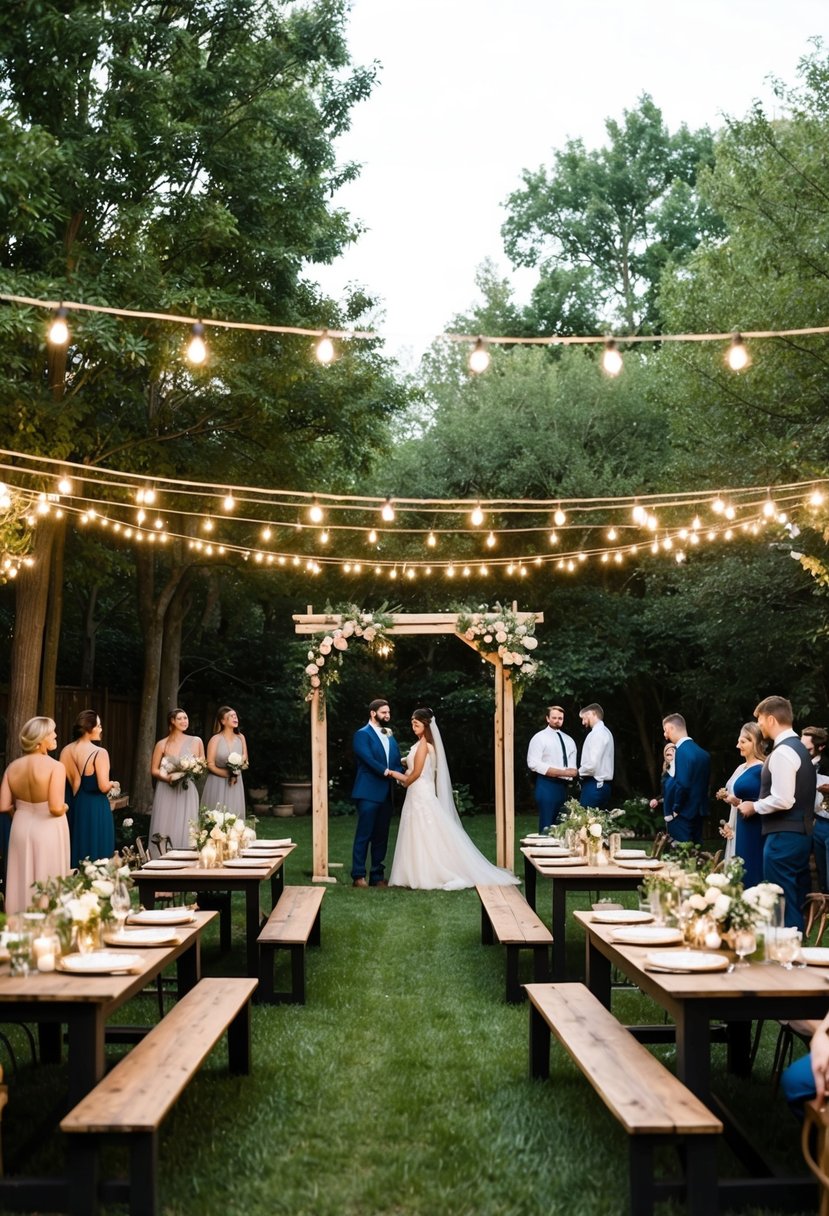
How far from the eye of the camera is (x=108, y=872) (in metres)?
5.29

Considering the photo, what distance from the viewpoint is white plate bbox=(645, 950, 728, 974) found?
451cm

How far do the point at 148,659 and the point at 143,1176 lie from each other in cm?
1365

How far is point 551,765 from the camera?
39.5 feet

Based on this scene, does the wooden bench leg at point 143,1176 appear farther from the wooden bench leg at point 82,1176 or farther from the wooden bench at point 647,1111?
the wooden bench at point 647,1111

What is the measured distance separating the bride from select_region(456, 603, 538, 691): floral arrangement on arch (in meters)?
1.16

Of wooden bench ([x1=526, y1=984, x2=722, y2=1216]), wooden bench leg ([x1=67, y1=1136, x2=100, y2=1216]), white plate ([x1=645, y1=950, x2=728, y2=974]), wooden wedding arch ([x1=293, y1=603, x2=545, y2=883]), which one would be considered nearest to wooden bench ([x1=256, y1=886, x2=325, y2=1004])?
wooden bench ([x1=526, y1=984, x2=722, y2=1216])

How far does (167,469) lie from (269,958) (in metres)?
8.53

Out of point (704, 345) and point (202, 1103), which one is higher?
point (704, 345)

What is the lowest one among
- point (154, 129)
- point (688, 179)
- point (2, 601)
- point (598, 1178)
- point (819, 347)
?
point (598, 1178)

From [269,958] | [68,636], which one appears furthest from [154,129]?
[68,636]

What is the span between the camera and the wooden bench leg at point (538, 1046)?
5.65 m

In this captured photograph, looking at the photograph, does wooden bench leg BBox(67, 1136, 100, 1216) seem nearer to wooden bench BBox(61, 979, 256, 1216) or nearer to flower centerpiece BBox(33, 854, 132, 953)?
wooden bench BBox(61, 979, 256, 1216)

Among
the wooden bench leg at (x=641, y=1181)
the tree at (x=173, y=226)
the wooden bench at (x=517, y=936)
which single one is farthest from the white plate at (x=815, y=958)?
the tree at (x=173, y=226)

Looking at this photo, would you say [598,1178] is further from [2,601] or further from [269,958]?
[2,601]
